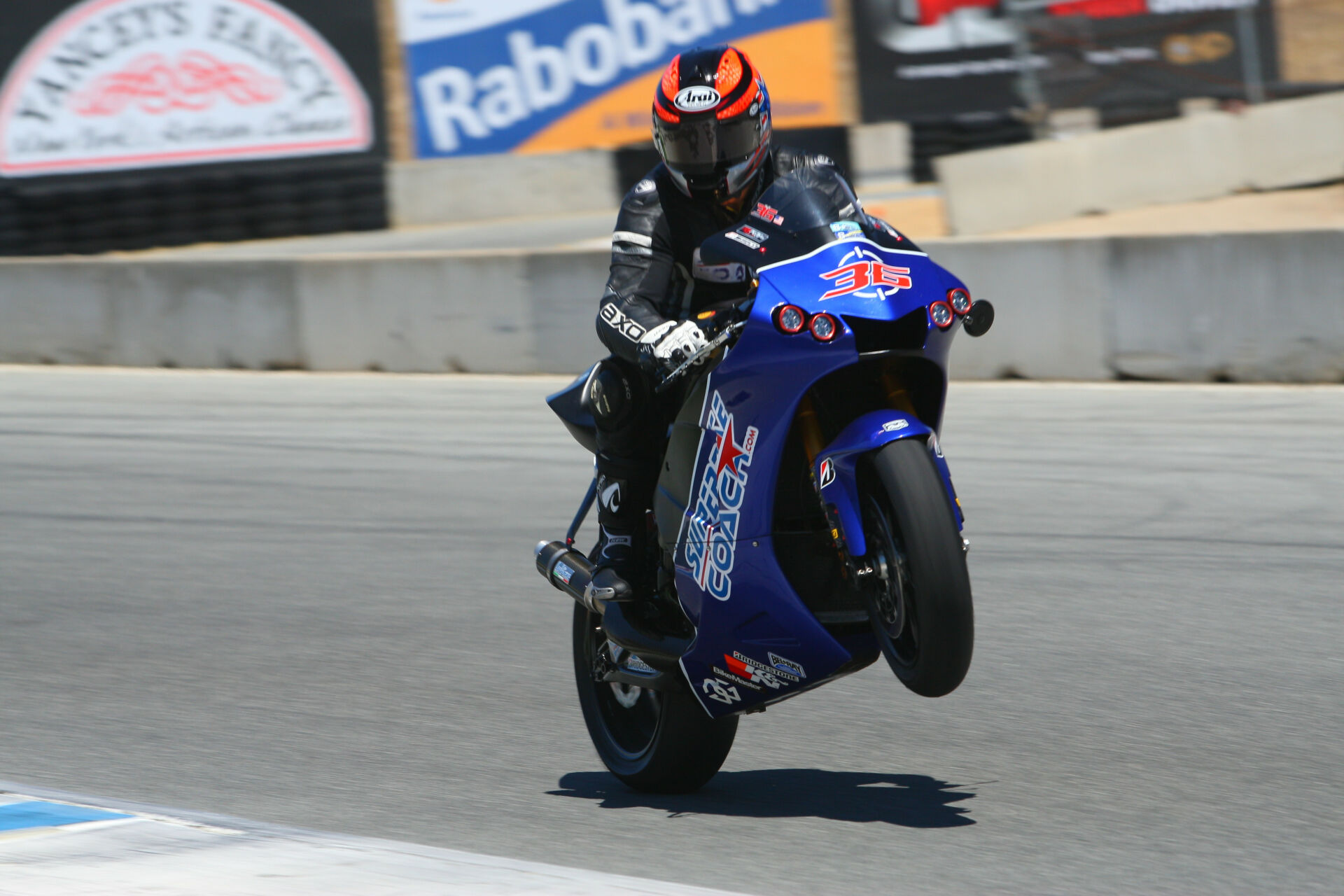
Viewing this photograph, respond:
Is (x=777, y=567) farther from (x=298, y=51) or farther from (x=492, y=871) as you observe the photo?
(x=298, y=51)

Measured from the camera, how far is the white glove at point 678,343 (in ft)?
13.2

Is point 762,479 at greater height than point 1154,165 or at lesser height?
greater

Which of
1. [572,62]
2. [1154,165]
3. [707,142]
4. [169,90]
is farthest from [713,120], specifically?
[572,62]

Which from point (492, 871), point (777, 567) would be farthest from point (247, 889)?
point (777, 567)

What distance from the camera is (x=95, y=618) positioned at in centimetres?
689

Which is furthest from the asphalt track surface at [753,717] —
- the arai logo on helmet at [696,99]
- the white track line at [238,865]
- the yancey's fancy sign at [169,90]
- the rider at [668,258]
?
the yancey's fancy sign at [169,90]

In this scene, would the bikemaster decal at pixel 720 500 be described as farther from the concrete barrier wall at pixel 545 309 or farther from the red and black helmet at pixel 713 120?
the concrete barrier wall at pixel 545 309

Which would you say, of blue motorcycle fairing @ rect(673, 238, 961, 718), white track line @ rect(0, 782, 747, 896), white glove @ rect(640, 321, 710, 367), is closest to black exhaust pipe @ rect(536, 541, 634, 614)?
blue motorcycle fairing @ rect(673, 238, 961, 718)

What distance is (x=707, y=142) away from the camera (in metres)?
4.18

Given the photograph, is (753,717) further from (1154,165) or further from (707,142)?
(1154,165)

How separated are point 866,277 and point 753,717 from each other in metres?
1.97

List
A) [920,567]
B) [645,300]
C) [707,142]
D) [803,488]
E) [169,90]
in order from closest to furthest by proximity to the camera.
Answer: [920,567]
[803,488]
[707,142]
[645,300]
[169,90]

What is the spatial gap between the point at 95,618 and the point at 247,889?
3.76 meters

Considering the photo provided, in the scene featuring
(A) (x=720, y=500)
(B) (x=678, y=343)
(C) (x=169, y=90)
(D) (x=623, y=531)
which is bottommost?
(C) (x=169, y=90)
